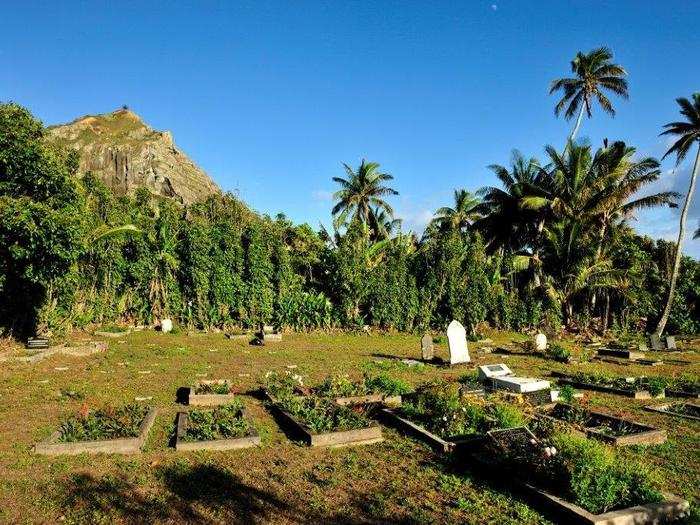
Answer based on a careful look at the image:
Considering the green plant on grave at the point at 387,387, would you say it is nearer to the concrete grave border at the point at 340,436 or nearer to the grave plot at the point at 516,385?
the grave plot at the point at 516,385

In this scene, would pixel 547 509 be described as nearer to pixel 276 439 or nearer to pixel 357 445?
pixel 357 445

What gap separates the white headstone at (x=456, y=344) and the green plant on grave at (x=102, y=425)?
10616 mm

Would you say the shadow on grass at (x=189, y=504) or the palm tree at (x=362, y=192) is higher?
the palm tree at (x=362, y=192)

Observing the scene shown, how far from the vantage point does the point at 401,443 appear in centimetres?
832

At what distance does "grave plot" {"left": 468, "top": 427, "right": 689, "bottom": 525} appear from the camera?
5.38m

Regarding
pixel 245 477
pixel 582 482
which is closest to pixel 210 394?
pixel 245 477

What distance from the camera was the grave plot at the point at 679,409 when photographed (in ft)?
33.8

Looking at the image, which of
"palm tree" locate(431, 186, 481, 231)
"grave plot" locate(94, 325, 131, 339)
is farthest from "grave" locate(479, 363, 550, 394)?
"palm tree" locate(431, 186, 481, 231)

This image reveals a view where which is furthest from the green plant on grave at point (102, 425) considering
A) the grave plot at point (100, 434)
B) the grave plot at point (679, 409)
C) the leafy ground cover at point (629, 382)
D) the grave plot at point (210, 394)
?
the leafy ground cover at point (629, 382)

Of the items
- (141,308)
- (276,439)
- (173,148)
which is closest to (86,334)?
(141,308)

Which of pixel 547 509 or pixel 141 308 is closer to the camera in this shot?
pixel 547 509

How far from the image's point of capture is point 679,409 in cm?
1064

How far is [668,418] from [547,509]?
6180mm

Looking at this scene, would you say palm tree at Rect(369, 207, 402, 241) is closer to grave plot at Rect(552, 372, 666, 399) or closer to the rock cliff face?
grave plot at Rect(552, 372, 666, 399)
